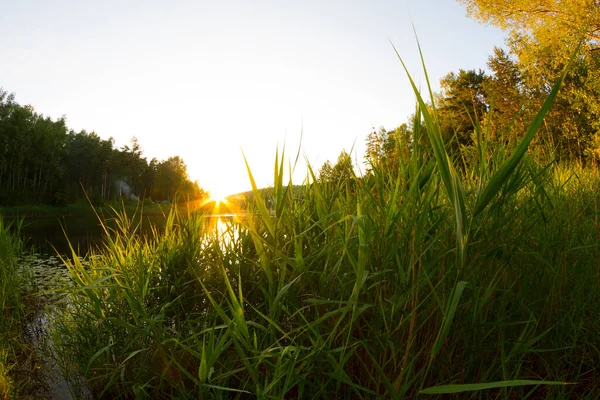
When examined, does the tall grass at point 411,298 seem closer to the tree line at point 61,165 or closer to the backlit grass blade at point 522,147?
the backlit grass blade at point 522,147

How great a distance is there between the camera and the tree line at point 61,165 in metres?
42.2

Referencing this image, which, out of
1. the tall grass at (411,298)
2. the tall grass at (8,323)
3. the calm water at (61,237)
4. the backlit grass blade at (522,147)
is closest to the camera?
the backlit grass blade at (522,147)

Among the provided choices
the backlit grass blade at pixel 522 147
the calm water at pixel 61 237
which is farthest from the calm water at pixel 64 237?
the backlit grass blade at pixel 522 147

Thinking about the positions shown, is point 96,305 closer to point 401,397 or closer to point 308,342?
point 308,342

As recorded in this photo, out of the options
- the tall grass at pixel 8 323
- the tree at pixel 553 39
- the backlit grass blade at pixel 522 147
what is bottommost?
the tall grass at pixel 8 323

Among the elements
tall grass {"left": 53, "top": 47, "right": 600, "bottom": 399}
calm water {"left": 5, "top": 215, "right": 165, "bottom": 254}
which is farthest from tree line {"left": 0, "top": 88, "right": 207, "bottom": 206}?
tall grass {"left": 53, "top": 47, "right": 600, "bottom": 399}

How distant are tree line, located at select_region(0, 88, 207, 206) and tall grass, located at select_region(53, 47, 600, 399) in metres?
26.8

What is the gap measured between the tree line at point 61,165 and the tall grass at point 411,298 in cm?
2681

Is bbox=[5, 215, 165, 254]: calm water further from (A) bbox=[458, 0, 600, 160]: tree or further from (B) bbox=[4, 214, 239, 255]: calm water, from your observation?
(A) bbox=[458, 0, 600, 160]: tree

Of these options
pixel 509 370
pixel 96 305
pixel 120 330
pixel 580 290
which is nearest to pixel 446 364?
pixel 509 370

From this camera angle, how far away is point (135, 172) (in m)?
60.6

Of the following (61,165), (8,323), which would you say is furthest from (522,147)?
(61,165)

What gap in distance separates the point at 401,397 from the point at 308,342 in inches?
23.0

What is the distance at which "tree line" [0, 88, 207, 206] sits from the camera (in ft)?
139
